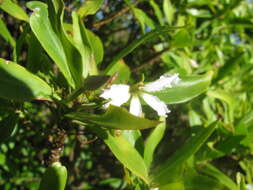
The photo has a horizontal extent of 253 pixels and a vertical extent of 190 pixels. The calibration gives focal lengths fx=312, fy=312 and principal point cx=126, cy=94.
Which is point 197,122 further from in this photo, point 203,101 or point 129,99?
point 129,99

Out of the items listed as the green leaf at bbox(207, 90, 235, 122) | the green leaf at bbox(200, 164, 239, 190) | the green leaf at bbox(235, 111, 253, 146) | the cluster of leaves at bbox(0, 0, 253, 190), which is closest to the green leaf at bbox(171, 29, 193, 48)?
the cluster of leaves at bbox(0, 0, 253, 190)

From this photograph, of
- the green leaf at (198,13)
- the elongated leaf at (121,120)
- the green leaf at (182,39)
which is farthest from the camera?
the green leaf at (198,13)

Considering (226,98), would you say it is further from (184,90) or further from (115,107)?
(115,107)

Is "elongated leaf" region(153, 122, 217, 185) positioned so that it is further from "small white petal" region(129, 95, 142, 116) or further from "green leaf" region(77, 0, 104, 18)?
"green leaf" region(77, 0, 104, 18)

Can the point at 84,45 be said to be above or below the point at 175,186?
above

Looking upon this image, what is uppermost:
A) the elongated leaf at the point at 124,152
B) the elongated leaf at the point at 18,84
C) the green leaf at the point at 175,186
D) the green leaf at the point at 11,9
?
the green leaf at the point at 11,9

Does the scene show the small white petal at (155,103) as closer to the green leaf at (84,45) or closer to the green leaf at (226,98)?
the green leaf at (84,45)

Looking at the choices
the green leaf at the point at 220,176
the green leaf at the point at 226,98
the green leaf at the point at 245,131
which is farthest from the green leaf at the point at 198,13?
the green leaf at the point at 220,176

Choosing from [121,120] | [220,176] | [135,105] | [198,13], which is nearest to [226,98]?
[220,176]
